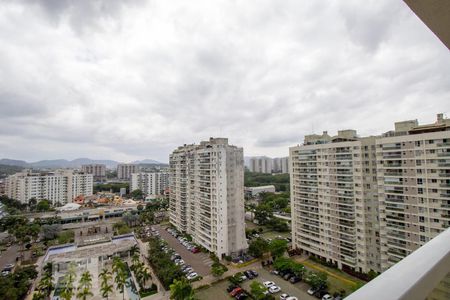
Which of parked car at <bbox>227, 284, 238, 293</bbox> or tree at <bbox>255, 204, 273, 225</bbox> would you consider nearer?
parked car at <bbox>227, 284, 238, 293</bbox>

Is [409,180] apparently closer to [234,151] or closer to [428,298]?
[234,151]

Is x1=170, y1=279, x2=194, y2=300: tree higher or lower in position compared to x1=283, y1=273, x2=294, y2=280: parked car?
higher

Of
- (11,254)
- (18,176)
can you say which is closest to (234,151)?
(11,254)

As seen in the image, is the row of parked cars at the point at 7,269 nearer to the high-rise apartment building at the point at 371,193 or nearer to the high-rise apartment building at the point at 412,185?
the high-rise apartment building at the point at 371,193

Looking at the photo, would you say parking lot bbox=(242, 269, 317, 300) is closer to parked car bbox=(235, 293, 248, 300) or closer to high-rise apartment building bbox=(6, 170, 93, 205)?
parked car bbox=(235, 293, 248, 300)

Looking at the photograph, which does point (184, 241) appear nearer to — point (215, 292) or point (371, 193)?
point (215, 292)

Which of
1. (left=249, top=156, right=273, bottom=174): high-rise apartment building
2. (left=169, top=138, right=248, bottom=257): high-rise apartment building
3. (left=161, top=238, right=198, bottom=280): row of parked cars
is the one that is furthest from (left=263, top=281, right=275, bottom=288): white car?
(left=249, top=156, right=273, bottom=174): high-rise apartment building
